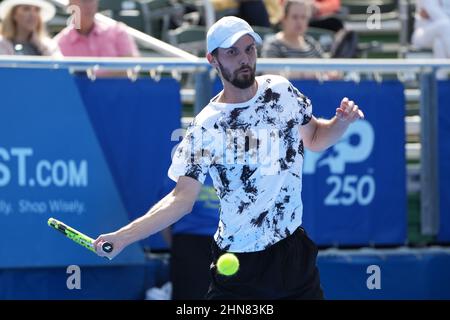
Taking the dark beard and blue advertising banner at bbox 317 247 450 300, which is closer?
the dark beard

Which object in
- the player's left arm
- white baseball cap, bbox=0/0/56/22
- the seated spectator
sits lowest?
the player's left arm

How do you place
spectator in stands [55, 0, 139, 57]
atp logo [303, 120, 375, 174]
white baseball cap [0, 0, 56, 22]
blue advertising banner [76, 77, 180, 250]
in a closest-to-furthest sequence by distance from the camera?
blue advertising banner [76, 77, 180, 250]
atp logo [303, 120, 375, 174]
white baseball cap [0, 0, 56, 22]
spectator in stands [55, 0, 139, 57]

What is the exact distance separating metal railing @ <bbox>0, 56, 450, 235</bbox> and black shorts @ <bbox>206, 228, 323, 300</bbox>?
112 inches

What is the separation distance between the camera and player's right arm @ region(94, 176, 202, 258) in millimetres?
5305

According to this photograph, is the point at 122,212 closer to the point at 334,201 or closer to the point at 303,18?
the point at 334,201

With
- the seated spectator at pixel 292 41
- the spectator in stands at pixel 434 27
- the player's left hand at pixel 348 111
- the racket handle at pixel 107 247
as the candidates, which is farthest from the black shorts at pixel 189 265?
the spectator in stands at pixel 434 27

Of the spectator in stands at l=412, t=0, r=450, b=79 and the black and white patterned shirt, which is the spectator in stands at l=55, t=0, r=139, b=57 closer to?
the spectator in stands at l=412, t=0, r=450, b=79

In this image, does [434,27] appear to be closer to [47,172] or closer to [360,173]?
[360,173]

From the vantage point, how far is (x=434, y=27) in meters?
10.8

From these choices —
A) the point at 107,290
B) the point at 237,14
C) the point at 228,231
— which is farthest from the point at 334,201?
the point at 237,14

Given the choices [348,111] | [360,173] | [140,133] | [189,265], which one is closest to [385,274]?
[360,173]

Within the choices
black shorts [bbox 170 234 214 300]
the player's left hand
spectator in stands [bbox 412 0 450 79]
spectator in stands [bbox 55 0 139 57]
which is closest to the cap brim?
the player's left hand

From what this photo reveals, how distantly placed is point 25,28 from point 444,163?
334 centimetres
